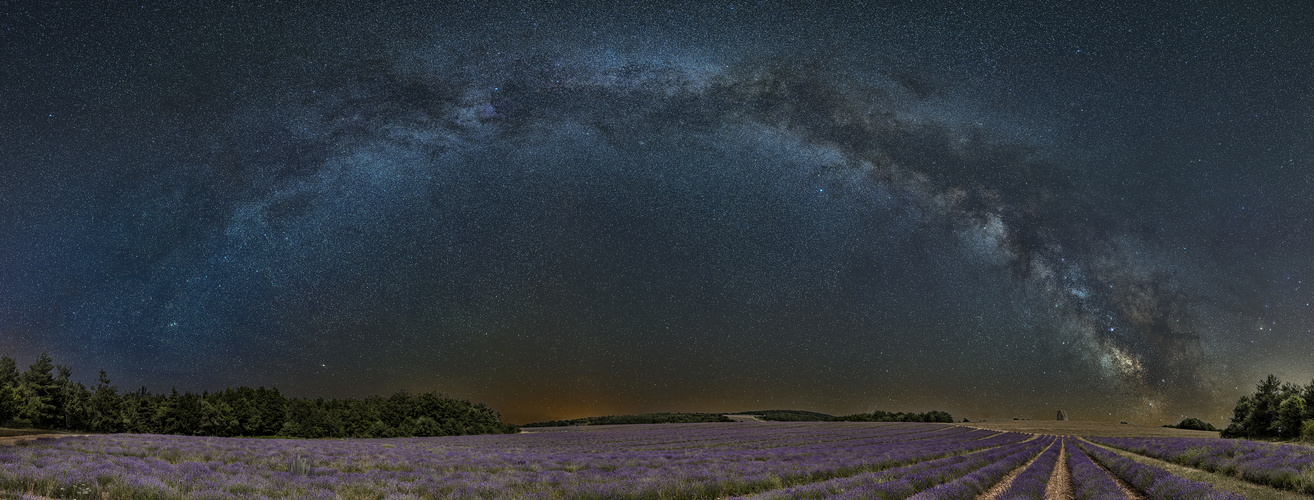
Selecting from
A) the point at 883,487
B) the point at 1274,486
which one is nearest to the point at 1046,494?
the point at 883,487

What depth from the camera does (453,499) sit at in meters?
13.2

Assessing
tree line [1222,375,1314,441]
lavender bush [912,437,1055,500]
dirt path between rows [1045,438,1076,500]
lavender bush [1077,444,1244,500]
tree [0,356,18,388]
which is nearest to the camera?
lavender bush [1077,444,1244,500]

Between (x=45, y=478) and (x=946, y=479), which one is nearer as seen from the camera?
(x=45, y=478)

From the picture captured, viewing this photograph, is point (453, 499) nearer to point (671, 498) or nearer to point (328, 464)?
point (671, 498)

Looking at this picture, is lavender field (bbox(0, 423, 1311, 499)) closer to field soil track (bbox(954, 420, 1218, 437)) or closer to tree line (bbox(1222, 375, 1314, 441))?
tree line (bbox(1222, 375, 1314, 441))

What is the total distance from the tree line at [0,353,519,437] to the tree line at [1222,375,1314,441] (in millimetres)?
84573

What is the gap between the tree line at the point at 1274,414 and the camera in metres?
44.3

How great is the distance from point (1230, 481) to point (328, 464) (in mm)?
31282

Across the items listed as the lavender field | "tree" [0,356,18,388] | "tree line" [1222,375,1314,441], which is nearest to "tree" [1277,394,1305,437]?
"tree line" [1222,375,1314,441]

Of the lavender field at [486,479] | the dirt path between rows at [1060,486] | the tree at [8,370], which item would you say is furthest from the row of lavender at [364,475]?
the tree at [8,370]

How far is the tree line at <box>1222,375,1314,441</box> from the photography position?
44.3 meters

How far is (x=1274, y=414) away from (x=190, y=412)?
10345 cm

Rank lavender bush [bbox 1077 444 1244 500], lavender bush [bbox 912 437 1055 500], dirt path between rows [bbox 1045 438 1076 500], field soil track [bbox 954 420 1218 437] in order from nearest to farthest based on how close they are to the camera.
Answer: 1. lavender bush [bbox 1077 444 1244 500]
2. lavender bush [bbox 912 437 1055 500]
3. dirt path between rows [bbox 1045 438 1076 500]
4. field soil track [bbox 954 420 1218 437]

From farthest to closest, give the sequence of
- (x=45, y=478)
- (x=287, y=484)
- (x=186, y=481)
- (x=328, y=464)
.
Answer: (x=328, y=464) → (x=287, y=484) → (x=186, y=481) → (x=45, y=478)
